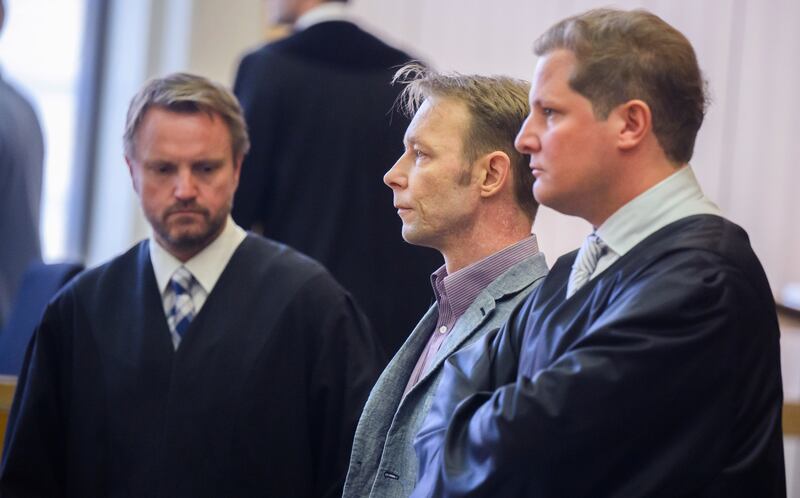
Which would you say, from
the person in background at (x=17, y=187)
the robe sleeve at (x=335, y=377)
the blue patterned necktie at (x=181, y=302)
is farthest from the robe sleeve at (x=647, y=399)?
the person in background at (x=17, y=187)

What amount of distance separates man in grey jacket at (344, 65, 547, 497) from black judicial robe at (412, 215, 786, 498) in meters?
0.47

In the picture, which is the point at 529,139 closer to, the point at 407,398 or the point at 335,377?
the point at 407,398

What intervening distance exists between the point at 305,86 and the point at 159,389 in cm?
98

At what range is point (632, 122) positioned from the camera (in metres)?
1.43

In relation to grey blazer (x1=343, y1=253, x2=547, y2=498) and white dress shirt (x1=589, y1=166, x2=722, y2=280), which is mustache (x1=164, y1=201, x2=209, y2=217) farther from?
white dress shirt (x1=589, y1=166, x2=722, y2=280)

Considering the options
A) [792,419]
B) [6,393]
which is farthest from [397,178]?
[792,419]

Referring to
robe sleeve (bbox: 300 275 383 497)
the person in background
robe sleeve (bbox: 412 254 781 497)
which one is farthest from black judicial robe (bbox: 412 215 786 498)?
the person in background

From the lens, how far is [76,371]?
7.77 ft

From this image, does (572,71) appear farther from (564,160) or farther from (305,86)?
(305,86)

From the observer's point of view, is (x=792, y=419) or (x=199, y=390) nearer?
(x=199, y=390)

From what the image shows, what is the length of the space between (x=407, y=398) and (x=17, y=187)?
191 centimetres

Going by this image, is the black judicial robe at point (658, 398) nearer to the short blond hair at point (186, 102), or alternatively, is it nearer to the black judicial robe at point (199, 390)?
the black judicial robe at point (199, 390)

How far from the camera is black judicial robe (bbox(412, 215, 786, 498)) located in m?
1.31

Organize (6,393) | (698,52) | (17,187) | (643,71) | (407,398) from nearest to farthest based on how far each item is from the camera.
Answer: (643,71) → (407,398) → (6,393) → (17,187) → (698,52)
